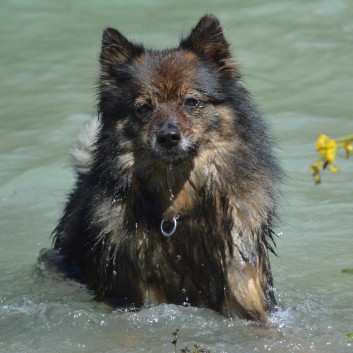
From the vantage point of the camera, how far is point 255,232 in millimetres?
6176

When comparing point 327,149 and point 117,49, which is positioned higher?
point 117,49

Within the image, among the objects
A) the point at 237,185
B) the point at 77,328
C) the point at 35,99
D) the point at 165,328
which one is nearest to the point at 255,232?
the point at 237,185

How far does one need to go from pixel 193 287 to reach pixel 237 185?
2.28 ft

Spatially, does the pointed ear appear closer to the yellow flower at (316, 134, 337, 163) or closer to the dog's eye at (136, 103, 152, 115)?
the dog's eye at (136, 103, 152, 115)

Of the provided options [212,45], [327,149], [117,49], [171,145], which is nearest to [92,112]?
[117,49]

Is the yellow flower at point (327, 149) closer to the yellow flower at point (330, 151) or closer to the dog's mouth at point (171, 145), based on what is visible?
the yellow flower at point (330, 151)

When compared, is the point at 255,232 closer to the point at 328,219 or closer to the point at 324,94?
the point at 328,219

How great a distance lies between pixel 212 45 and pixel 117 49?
60 centimetres

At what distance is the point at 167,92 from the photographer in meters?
6.05

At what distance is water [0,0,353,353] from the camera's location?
19.7 feet

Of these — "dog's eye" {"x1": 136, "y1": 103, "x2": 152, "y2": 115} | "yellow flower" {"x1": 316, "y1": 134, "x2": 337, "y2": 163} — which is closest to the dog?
"dog's eye" {"x1": 136, "y1": 103, "x2": 152, "y2": 115}

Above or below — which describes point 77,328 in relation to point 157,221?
below

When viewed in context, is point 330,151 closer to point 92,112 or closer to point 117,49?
point 117,49

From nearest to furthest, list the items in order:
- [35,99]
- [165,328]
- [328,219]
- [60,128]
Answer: [165,328] → [328,219] → [60,128] → [35,99]
